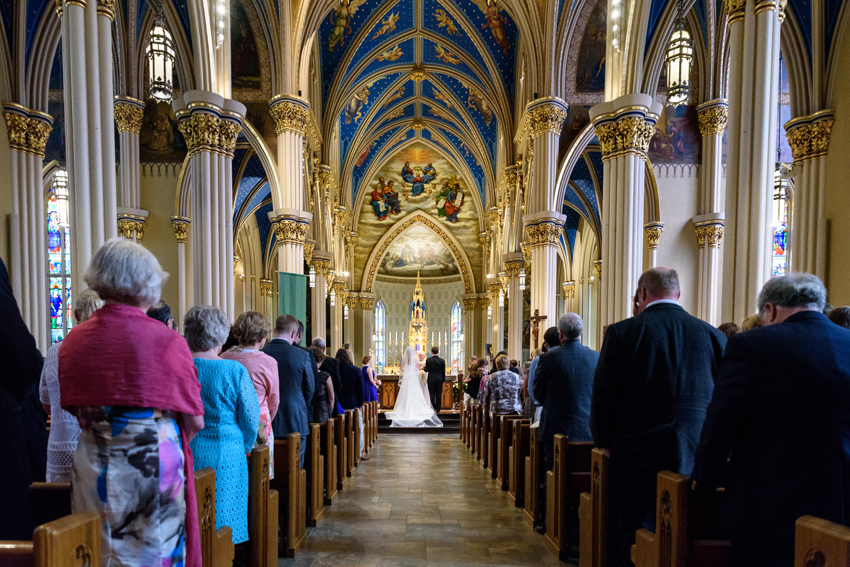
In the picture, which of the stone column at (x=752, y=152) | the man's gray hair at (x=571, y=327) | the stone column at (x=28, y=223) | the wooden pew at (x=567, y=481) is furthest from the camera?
the stone column at (x=28, y=223)

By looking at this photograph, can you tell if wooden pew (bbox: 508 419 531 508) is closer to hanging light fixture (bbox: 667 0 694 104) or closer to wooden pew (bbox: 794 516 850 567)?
wooden pew (bbox: 794 516 850 567)

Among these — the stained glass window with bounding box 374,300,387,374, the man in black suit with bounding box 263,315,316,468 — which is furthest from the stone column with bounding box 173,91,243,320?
the stained glass window with bounding box 374,300,387,374

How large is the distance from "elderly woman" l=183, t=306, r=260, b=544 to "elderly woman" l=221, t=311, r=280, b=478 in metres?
0.45

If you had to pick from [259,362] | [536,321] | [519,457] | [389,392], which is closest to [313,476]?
[259,362]

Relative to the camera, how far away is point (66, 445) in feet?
8.50

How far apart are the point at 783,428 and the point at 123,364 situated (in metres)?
2.22

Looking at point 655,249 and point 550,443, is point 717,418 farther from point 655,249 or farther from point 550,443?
point 655,249

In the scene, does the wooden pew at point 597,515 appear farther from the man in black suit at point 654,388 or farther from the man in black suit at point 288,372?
the man in black suit at point 288,372

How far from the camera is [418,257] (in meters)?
30.4

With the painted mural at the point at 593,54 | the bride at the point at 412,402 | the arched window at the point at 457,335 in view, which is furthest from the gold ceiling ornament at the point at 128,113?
the arched window at the point at 457,335

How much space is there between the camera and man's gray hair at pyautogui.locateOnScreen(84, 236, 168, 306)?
1780 millimetres

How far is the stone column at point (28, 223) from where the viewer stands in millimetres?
8625

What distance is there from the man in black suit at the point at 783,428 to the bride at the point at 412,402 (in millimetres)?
10994

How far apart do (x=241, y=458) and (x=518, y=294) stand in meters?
14.7
